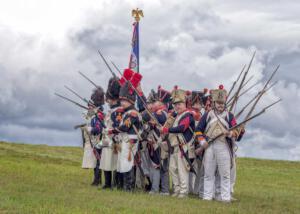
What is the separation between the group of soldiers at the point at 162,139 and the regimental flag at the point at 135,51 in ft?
7.41

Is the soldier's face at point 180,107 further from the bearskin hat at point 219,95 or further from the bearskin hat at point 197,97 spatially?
the bearskin hat at point 197,97

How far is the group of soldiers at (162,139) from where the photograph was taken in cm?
1434

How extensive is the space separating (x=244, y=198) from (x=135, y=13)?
7035 millimetres

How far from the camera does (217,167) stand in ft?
48.0

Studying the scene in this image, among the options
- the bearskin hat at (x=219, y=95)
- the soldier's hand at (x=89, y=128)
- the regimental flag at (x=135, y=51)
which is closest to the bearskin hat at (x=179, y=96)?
the bearskin hat at (x=219, y=95)

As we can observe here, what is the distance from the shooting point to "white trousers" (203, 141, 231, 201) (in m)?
14.3

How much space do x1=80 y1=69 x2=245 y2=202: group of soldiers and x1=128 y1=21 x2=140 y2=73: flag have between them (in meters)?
2.26

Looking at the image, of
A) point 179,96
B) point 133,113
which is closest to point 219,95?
point 179,96

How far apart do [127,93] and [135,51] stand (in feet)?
14.1

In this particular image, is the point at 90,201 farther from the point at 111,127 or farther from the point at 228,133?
the point at 228,133

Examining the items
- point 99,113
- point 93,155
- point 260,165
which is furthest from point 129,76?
point 260,165

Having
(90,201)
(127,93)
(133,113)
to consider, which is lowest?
(90,201)

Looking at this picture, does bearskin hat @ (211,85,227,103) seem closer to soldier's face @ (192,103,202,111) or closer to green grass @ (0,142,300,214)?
soldier's face @ (192,103,202,111)

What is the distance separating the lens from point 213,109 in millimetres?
14422
